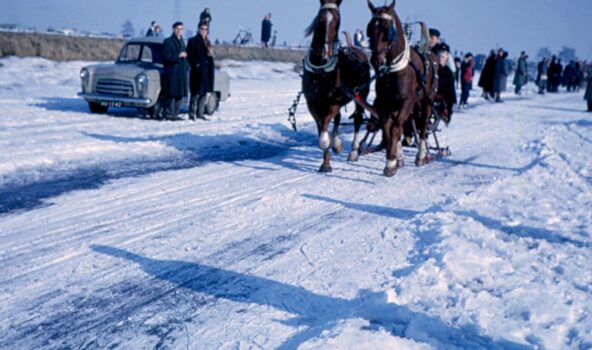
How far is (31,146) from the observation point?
27.6 ft

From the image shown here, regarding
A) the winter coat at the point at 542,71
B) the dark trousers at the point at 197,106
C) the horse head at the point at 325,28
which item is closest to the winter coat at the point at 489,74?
the winter coat at the point at 542,71

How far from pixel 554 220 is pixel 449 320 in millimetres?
2902

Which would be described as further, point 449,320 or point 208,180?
point 208,180

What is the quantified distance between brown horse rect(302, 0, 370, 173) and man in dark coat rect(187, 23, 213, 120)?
508 cm

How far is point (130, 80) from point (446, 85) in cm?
716

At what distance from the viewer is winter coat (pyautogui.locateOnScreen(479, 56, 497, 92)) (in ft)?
76.6

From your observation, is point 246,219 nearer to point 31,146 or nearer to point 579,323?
point 579,323

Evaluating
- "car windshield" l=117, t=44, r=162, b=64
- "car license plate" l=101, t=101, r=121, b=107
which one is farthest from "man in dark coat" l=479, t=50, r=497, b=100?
"car license plate" l=101, t=101, r=121, b=107

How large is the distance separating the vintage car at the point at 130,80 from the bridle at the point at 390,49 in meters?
6.99

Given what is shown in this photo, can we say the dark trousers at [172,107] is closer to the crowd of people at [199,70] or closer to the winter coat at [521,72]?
the crowd of people at [199,70]

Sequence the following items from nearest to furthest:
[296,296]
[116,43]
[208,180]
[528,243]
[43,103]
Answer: [296,296], [528,243], [208,180], [43,103], [116,43]

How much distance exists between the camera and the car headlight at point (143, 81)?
12180mm

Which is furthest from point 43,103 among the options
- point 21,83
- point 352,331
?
point 352,331

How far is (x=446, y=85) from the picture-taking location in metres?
9.65
